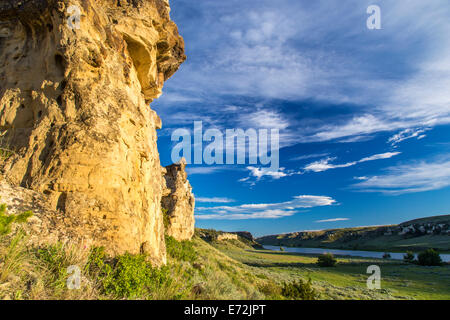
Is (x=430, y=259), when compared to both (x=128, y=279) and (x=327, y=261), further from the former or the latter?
(x=128, y=279)

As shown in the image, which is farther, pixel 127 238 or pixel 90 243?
pixel 127 238

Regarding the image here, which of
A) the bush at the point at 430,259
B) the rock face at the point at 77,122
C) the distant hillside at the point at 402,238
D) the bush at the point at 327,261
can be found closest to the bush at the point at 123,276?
the rock face at the point at 77,122

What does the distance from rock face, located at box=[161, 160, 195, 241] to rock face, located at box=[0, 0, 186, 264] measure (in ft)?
68.1

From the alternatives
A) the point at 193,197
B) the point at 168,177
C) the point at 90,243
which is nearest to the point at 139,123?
the point at 90,243

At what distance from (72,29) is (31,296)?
736 centimetres

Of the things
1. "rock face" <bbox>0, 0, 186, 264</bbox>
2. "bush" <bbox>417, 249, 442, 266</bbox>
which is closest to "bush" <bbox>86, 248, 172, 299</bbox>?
"rock face" <bbox>0, 0, 186, 264</bbox>

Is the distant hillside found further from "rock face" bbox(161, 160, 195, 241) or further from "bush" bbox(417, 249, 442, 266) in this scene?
"rock face" bbox(161, 160, 195, 241)

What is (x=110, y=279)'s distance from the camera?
4.76m

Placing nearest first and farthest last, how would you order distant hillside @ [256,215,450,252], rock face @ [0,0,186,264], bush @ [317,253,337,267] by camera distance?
1. rock face @ [0,0,186,264]
2. bush @ [317,253,337,267]
3. distant hillside @ [256,215,450,252]

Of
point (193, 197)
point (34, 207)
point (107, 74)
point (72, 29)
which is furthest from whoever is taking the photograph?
point (193, 197)

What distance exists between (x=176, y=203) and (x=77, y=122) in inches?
1021

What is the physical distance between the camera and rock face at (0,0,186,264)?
232 inches

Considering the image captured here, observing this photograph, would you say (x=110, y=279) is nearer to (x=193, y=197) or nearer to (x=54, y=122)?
(x=54, y=122)

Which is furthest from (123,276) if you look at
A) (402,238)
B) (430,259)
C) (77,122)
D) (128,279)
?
(402,238)
